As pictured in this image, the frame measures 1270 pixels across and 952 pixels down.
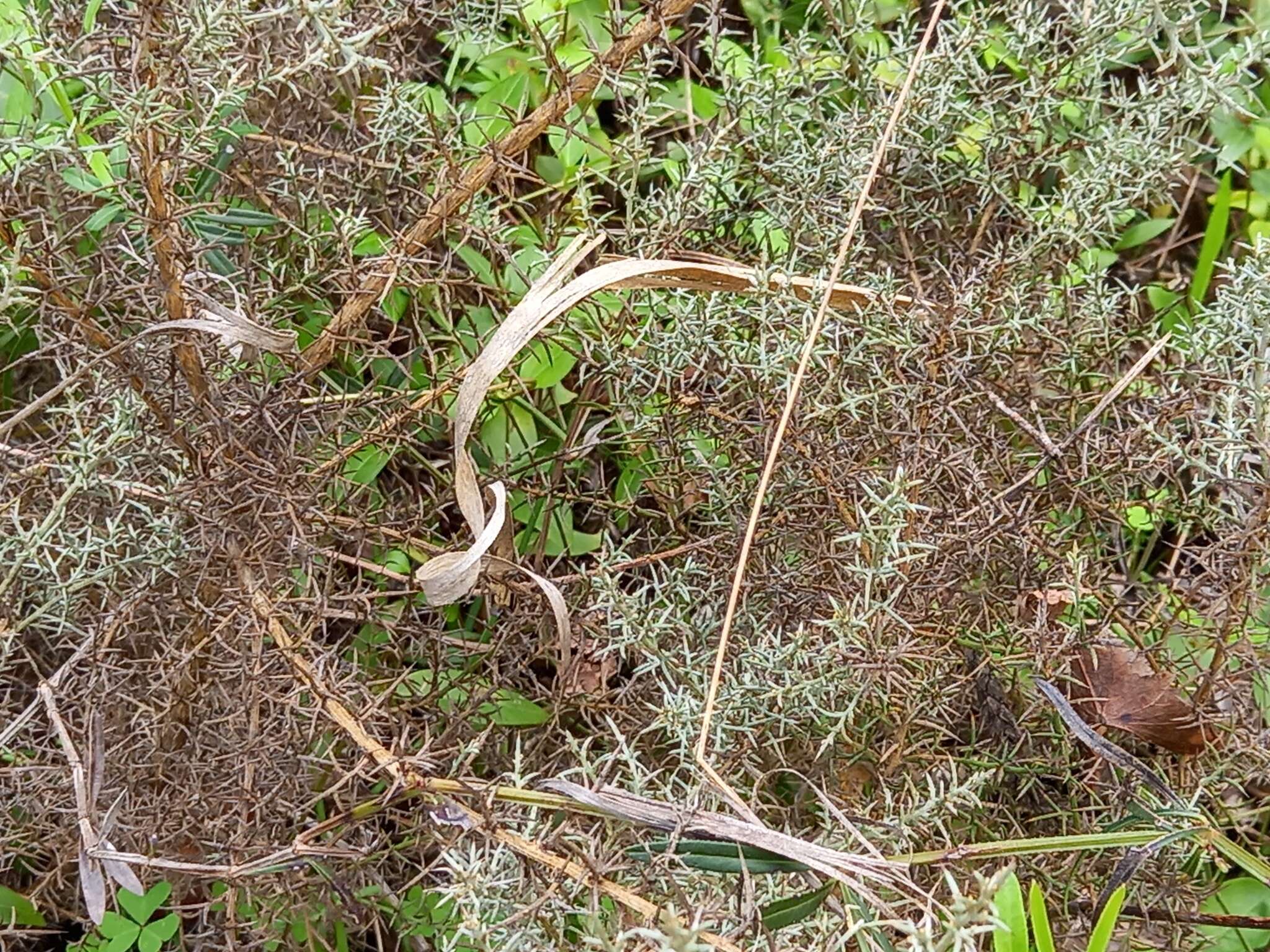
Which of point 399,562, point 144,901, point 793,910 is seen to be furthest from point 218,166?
point 793,910

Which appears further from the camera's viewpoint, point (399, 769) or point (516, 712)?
point (516, 712)

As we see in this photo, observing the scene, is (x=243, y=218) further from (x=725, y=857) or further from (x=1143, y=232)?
(x=1143, y=232)

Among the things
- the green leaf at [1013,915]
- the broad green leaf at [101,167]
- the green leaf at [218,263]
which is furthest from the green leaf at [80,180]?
the green leaf at [1013,915]

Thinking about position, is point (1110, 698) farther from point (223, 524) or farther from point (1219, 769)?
point (223, 524)

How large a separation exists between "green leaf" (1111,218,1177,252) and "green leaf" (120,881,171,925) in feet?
4.52

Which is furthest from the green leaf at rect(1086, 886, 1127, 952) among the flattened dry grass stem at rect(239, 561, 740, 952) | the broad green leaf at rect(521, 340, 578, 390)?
the broad green leaf at rect(521, 340, 578, 390)

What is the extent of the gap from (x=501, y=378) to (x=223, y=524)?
1.14ft

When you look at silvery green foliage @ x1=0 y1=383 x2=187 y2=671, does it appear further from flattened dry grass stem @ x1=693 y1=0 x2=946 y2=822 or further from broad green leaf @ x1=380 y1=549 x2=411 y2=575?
flattened dry grass stem @ x1=693 y1=0 x2=946 y2=822

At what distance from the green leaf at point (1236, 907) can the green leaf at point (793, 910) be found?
589 millimetres

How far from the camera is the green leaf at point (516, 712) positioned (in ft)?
3.97

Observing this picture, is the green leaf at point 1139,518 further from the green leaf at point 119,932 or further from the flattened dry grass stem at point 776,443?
the green leaf at point 119,932

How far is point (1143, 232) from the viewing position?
1.64 meters

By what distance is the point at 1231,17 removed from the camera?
177cm

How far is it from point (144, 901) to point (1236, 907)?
1.11 metres
